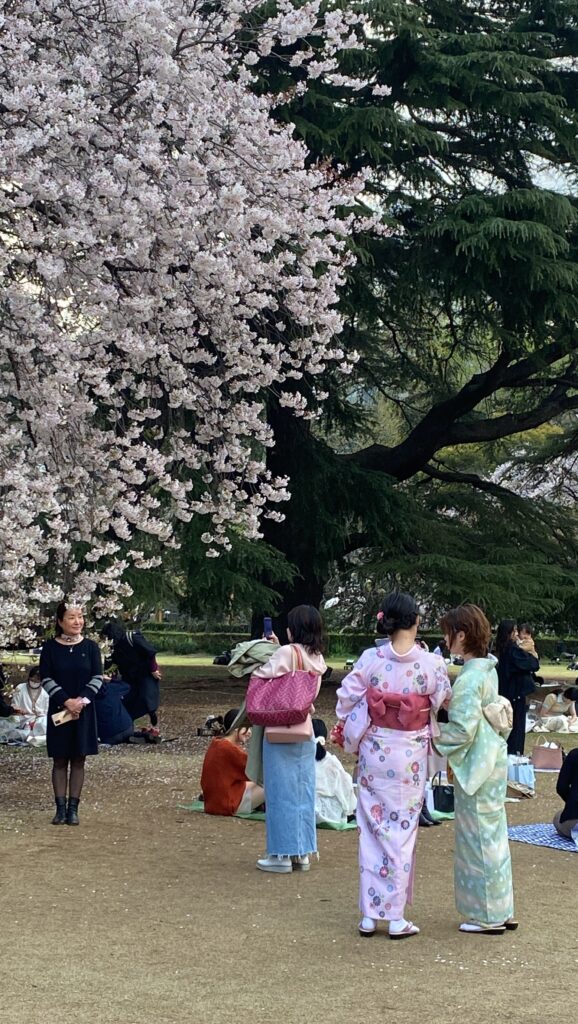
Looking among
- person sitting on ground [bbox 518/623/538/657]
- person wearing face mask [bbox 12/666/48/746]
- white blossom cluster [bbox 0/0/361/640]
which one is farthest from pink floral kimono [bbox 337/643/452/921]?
person wearing face mask [bbox 12/666/48/746]

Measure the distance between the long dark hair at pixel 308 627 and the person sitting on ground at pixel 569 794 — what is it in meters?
1.89

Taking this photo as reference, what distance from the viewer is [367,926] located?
5.32 m

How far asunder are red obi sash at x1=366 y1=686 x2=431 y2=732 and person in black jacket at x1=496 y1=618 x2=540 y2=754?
18.1 feet

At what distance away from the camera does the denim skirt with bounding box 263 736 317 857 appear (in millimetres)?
6742

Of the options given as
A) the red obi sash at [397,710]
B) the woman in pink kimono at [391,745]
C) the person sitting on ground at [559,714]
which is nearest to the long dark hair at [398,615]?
the woman in pink kimono at [391,745]

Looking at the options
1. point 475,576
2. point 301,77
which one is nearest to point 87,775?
point 475,576

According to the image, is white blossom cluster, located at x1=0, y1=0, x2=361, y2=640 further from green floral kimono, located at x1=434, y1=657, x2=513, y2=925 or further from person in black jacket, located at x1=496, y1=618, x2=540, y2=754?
green floral kimono, located at x1=434, y1=657, x2=513, y2=925

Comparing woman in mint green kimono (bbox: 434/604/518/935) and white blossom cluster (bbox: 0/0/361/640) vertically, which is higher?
white blossom cluster (bbox: 0/0/361/640)

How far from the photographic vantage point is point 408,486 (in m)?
21.8

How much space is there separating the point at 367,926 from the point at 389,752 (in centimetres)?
76

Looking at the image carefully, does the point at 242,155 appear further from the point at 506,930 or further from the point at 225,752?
the point at 506,930

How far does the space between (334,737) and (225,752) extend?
2.86 metres

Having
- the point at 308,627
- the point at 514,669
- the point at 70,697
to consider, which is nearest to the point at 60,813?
the point at 70,697

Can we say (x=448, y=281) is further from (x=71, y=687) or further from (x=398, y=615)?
(x=398, y=615)
